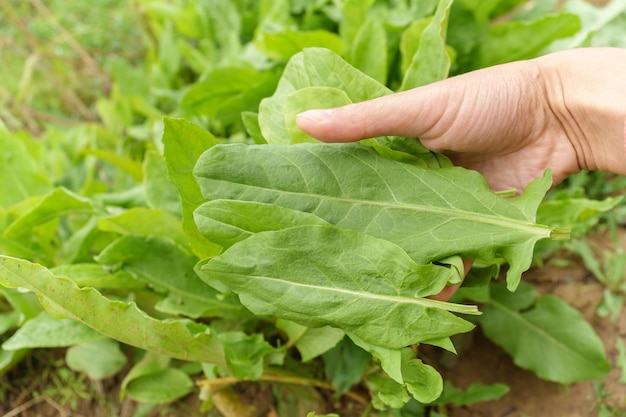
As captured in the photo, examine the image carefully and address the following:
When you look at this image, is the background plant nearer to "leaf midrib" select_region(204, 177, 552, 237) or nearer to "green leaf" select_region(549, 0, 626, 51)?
"green leaf" select_region(549, 0, 626, 51)

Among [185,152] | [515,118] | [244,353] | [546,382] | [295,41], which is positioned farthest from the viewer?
[295,41]

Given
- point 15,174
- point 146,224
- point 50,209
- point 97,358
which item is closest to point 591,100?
point 146,224

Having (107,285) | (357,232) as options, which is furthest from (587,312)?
(107,285)

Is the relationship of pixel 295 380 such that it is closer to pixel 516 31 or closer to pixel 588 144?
pixel 588 144

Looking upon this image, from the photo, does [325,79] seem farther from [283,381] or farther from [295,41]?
[283,381]

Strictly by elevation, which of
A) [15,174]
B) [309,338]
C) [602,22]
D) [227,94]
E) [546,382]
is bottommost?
[546,382]

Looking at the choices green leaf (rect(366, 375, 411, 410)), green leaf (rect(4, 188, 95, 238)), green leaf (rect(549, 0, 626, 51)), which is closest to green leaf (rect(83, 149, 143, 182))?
green leaf (rect(4, 188, 95, 238))

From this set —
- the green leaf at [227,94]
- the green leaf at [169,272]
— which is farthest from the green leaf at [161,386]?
the green leaf at [227,94]

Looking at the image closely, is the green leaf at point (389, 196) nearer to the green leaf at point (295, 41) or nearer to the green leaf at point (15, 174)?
the green leaf at point (295, 41)
